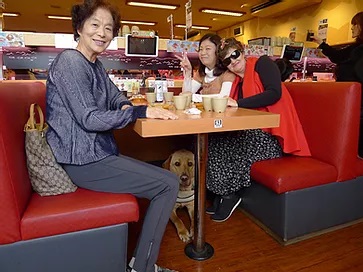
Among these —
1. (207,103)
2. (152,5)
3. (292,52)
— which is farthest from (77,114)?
(152,5)

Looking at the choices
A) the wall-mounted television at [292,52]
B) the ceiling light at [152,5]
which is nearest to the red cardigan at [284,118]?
the wall-mounted television at [292,52]

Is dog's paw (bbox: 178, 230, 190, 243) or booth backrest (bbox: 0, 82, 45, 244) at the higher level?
booth backrest (bbox: 0, 82, 45, 244)

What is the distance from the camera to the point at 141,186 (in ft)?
4.10

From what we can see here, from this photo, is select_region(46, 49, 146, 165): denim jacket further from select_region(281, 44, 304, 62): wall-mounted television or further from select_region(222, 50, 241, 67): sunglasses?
select_region(281, 44, 304, 62): wall-mounted television

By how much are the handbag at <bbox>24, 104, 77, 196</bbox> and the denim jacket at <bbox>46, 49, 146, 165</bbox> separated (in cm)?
3

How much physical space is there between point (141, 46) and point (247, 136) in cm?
135

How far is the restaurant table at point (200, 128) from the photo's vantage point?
1.12 meters

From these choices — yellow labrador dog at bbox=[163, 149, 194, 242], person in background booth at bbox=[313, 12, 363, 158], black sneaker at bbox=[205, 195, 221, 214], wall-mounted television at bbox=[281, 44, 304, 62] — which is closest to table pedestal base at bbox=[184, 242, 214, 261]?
yellow labrador dog at bbox=[163, 149, 194, 242]

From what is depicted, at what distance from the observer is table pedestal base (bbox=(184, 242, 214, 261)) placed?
1566 millimetres

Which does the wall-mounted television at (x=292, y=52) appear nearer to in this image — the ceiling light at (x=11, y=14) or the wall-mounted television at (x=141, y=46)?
the wall-mounted television at (x=141, y=46)

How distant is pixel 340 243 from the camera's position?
5.61 feet

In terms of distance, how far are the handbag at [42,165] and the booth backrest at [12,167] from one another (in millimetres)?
35

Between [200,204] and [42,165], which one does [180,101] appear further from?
[42,165]

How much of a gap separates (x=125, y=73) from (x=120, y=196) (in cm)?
187
